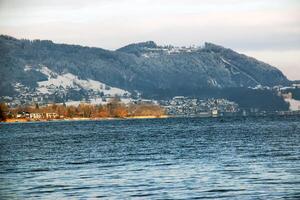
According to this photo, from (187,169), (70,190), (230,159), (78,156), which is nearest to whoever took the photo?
(70,190)

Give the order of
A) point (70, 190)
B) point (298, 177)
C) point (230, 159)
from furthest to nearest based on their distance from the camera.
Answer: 1. point (230, 159)
2. point (298, 177)
3. point (70, 190)

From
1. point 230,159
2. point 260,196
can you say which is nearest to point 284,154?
point 230,159

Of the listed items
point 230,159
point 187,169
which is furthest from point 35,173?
point 230,159

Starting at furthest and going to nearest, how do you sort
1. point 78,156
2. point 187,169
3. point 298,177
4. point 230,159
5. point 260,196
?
point 78,156, point 230,159, point 187,169, point 298,177, point 260,196

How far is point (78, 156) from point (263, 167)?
3252 centimetres

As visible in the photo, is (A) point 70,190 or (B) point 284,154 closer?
(A) point 70,190

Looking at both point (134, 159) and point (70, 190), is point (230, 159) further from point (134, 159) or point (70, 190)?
point (70, 190)

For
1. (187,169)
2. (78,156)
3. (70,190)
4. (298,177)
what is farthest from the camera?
(78,156)

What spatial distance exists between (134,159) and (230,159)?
12.5 metres

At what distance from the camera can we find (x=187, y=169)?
66938 mm

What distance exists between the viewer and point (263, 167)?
220 ft

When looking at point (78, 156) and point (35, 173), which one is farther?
point (78, 156)

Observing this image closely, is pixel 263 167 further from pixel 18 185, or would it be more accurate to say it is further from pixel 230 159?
pixel 18 185

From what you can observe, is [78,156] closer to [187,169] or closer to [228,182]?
[187,169]
